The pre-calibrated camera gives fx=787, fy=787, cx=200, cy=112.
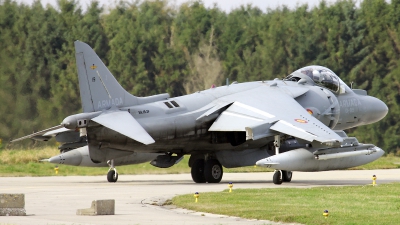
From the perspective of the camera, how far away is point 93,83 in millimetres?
22391

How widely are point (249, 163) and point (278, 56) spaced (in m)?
30.5

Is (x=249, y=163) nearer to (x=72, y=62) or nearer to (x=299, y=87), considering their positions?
(x=299, y=87)

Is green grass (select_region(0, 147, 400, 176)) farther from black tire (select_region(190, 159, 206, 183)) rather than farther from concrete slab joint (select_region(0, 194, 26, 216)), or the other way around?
concrete slab joint (select_region(0, 194, 26, 216))

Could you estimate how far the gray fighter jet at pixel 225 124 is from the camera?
22.4m

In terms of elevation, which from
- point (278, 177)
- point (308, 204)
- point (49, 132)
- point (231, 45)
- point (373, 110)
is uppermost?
point (231, 45)

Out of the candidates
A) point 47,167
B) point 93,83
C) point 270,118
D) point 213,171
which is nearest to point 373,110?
point 270,118

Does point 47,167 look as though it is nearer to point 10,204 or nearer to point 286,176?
point 286,176

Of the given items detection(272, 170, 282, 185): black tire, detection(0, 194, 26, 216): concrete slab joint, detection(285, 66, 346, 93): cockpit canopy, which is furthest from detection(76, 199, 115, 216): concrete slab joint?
detection(285, 66, 346, 93): cockpit canopy

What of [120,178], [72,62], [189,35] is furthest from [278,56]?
[120,178]

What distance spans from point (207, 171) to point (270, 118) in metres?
3.09

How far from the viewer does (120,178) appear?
28625 mm

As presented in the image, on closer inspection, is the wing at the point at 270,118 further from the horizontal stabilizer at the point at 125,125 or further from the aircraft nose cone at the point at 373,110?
the aircraft nose cone at the point at 373,110

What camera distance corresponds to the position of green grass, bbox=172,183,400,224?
1452 centimetres

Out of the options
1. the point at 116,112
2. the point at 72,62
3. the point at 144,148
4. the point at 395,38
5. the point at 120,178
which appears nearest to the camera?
the point at 116,112
